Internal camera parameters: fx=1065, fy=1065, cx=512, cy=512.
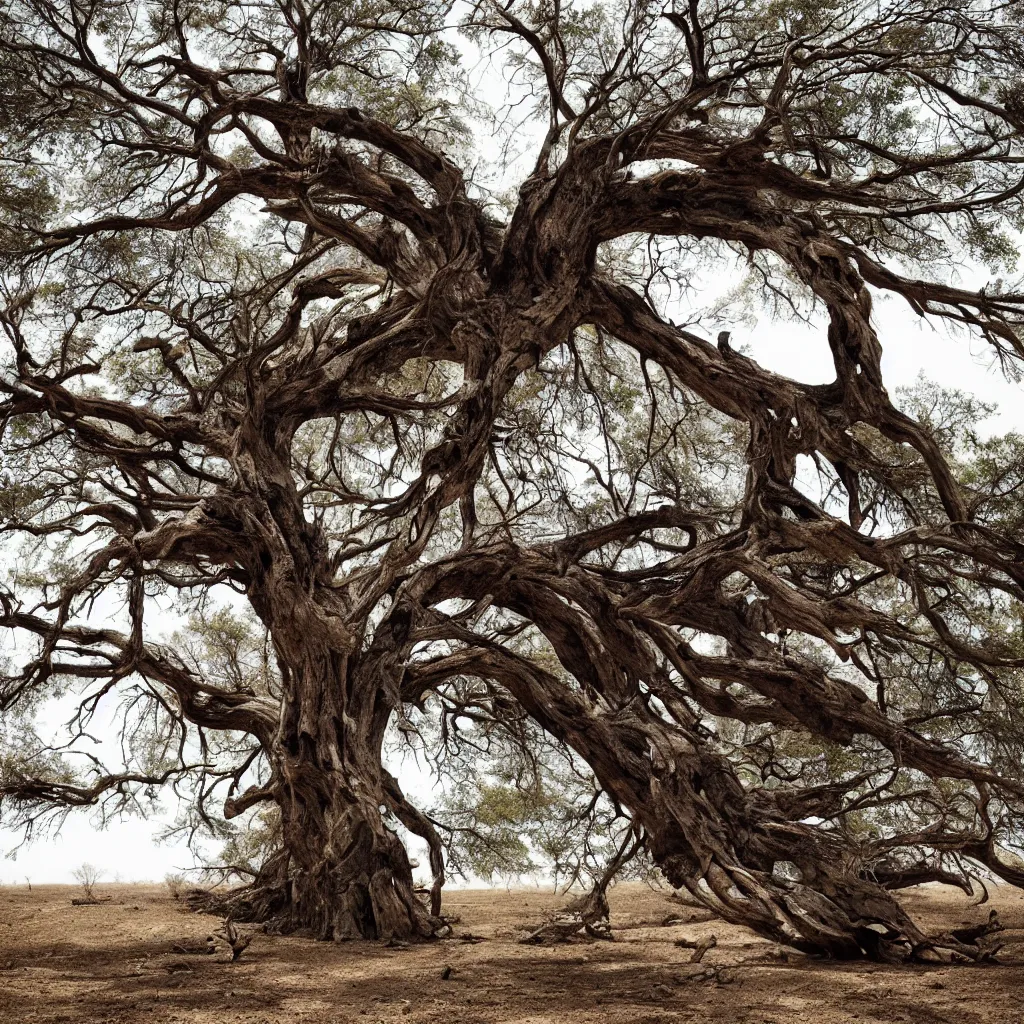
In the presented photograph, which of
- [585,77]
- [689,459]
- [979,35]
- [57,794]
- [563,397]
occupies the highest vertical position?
[585,77]

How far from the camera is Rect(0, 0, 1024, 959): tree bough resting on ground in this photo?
7.08 meters

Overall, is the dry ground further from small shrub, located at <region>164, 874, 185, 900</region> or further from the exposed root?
small shrub, located at <region>164, 874, 185, 900</region>

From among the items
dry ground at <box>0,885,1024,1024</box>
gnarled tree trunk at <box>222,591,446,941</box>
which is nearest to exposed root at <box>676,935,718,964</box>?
dry ground at <box>0,885,1024,1024</box>

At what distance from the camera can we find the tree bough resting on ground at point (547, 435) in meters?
7.08

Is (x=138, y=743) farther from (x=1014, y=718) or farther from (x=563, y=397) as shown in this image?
(x=1014, y=718)

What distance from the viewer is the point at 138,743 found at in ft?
34.1

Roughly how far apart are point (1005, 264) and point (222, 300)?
258 inches

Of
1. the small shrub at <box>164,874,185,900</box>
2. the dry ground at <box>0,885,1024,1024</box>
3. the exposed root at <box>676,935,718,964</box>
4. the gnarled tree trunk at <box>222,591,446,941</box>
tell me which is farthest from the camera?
the small shrub at <box>164,874,185,900</box>

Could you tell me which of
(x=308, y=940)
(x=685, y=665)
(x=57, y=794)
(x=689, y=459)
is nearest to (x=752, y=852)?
(x=685, y=665)

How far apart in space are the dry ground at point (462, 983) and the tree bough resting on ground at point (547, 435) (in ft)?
1.82

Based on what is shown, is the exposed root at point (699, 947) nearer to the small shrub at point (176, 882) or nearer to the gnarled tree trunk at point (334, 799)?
the gnarled tree trunk at point (334, 799)

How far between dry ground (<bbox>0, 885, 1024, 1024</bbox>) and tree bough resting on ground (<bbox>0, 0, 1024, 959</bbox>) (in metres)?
0.55

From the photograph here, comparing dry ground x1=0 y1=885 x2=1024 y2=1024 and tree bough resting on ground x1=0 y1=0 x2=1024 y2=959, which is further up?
tree bough resting on ground x1=0 y1=0 x2=1024 y2=959

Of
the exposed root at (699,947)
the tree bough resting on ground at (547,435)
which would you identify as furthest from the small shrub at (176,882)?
the exposed root at (699,947)
